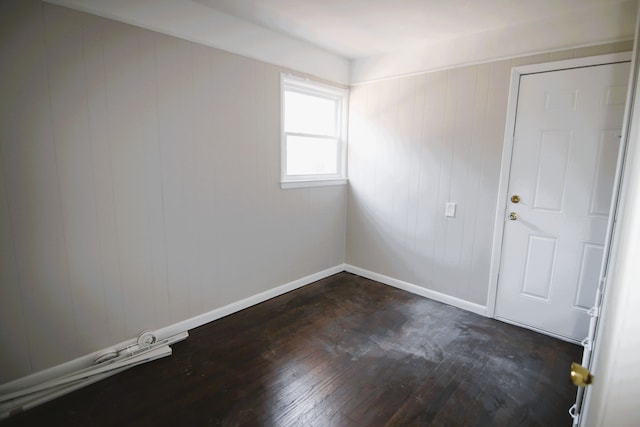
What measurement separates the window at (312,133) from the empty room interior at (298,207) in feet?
0.10

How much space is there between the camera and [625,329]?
781 mm

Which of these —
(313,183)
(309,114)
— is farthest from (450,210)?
(309,114)

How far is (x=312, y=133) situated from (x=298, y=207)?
839 millimetres

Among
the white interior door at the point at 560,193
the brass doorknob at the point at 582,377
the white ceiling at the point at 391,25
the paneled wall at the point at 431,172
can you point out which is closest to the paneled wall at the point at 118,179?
the white ceiling at the point at 391,25

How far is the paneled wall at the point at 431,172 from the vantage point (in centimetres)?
288

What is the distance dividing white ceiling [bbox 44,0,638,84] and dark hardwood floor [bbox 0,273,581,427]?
2.33m

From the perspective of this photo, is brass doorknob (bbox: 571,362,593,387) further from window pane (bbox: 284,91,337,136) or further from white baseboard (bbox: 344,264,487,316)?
window pane (bbox: 284,91,337,136)

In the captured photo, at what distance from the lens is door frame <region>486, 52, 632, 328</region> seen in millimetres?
2377

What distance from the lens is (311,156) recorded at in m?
3.60

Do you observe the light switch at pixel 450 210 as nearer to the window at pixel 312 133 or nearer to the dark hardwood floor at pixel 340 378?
the dark hardwood floor at pixel 340 378

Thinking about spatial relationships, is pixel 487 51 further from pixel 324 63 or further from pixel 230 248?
pixel 230 248

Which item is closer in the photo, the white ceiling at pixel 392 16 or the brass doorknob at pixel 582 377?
the brass doorknob at pixel 582 377

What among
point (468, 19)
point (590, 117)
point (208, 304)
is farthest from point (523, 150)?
point (208, 304)

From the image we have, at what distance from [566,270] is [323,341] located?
203 cm
